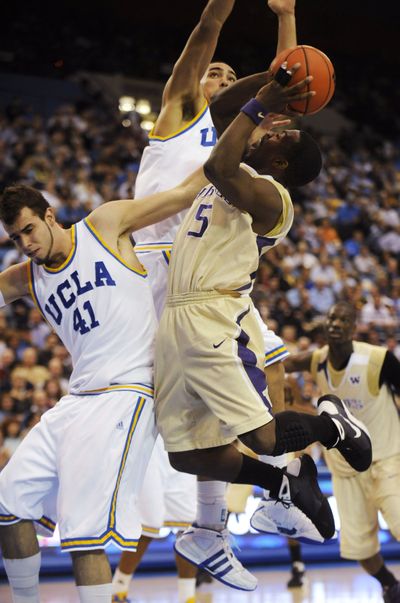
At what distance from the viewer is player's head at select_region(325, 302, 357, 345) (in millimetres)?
7020

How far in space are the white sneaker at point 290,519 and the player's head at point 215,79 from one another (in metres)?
2.30

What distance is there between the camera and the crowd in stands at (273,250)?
31.6ft

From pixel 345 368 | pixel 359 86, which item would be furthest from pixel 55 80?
pixel 345 368

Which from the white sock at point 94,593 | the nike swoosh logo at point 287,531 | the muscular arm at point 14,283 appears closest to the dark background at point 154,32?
the muscular arm at point 14,283

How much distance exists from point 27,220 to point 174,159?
117 centimetres

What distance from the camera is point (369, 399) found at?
7.13m

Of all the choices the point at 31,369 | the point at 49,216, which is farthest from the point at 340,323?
the point at 31,369

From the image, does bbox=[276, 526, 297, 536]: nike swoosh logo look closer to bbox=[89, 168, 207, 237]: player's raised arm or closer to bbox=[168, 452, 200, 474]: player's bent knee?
bbox=[168, 452, 200, 474]: player's bent knee

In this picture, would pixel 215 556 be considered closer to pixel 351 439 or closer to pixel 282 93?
pixel 351 439

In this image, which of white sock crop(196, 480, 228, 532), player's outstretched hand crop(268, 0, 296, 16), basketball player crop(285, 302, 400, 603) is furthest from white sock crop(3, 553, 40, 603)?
basketball player crop(285, 302, 400, 603)

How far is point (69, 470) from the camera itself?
411 cm

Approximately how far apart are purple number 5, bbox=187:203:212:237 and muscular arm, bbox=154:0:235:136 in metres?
0.97

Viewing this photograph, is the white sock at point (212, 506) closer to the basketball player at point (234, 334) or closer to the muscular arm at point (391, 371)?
the basketball player at point (234, 334)

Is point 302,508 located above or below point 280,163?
below
